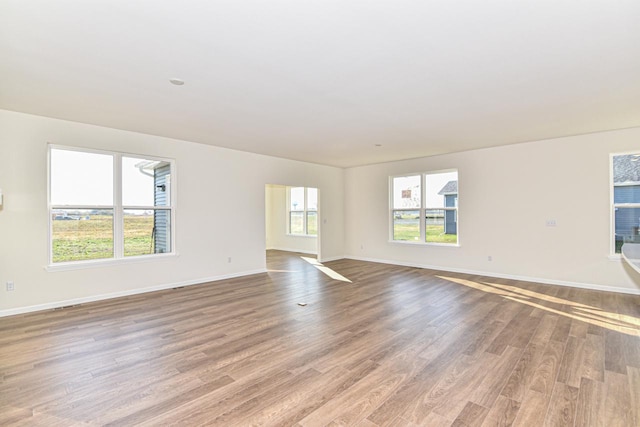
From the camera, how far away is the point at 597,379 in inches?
95.6

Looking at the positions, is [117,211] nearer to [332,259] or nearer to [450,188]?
[332,259]

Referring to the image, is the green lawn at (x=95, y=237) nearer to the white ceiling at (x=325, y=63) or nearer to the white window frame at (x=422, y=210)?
the white ceiling at (x=325, y=63)

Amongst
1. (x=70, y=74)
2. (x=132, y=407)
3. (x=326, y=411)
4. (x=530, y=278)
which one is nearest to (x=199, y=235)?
(x=70, y=74)

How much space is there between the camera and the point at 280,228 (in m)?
11.0

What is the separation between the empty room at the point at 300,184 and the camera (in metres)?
2.14

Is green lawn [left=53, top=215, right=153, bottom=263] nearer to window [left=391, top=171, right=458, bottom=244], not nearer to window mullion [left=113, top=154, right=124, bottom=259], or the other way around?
window mullion [left=113, top=154, right=124, bottom=259]

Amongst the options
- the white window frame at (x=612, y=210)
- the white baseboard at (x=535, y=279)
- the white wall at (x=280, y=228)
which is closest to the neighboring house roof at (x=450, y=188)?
the white baseboard at (x=535, y=279)

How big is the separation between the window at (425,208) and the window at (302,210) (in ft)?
9.59

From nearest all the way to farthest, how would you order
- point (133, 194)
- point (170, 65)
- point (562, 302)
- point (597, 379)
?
point (597, 379) → point (170, 65) → point (562, 302) → point (133, 194)

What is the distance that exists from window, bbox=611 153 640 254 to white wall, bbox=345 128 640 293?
0.49 feet

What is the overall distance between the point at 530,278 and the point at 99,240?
7.44 m

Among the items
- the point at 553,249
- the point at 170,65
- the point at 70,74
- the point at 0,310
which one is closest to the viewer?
the point at 170,65

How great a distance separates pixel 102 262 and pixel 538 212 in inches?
292

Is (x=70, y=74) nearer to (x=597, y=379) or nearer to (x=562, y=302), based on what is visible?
(x=597, y=379)
